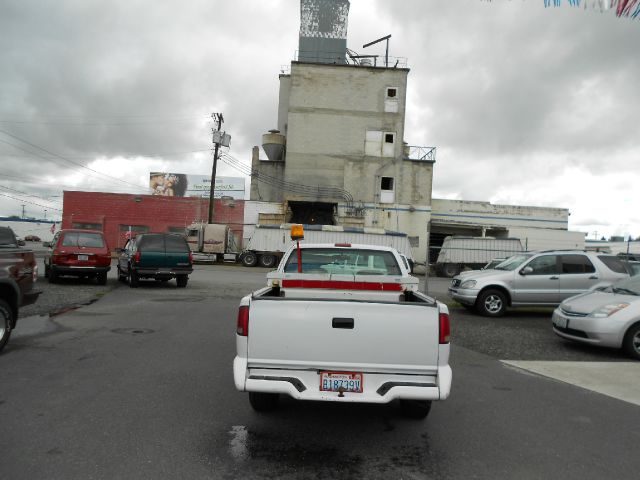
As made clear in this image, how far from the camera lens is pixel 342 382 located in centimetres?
415

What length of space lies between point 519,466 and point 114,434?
3.27 metres

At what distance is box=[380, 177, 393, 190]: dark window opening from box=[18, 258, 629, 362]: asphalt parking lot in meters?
27.7

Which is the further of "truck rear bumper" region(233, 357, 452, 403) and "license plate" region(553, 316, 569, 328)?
"license plate" region(553, 316, 569, 328)

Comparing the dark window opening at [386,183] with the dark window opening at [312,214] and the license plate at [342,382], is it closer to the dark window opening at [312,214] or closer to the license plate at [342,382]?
the dark window opening at [312,214]

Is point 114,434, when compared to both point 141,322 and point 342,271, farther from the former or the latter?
point 141,322

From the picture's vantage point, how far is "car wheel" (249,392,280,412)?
4898mm

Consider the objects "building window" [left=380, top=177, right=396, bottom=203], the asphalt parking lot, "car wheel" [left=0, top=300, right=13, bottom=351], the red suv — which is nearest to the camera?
"car wheel" [left=0, top=300, right=13, bottom=351]

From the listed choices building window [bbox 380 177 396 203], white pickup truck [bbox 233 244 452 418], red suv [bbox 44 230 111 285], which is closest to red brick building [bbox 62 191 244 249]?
building window [bbox 380 177 396 203]

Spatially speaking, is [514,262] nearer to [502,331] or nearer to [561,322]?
[502,331]

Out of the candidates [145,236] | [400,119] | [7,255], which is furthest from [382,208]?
[7,255]

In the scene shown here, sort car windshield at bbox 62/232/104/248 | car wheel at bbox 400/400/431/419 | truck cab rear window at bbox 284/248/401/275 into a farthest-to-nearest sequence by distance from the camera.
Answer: car windshield at bbox 62/232/104/248, truck cab rear window at bbox 284/248/401/275, car wheel at bbox 400/400/431/419

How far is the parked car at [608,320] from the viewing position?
830cm

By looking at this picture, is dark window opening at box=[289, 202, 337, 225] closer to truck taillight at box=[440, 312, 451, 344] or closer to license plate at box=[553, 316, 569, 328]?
license plate at box=[553, 316, 569, 328]

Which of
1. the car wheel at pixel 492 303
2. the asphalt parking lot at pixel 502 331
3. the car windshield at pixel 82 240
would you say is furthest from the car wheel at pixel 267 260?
the car wheel at pixel 492 303
